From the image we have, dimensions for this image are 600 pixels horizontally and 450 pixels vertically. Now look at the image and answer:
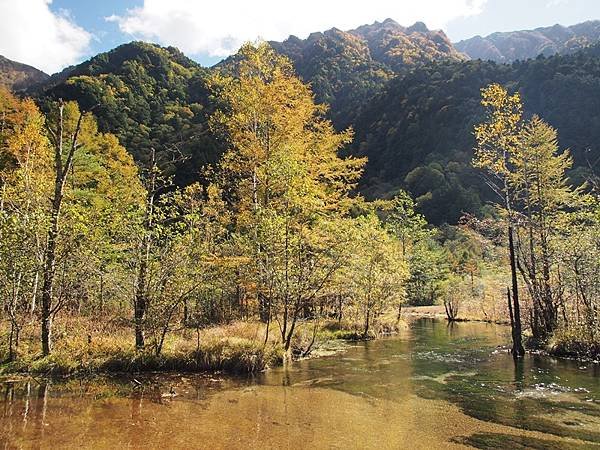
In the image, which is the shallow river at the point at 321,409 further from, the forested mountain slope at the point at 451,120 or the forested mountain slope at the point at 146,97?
the forested mountain slope at the point at 451,120

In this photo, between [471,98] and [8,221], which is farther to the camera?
[471,98]

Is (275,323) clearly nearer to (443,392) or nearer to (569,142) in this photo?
(443,392)

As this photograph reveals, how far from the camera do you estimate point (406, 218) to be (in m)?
48.4

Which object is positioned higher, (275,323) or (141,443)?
(275,323)

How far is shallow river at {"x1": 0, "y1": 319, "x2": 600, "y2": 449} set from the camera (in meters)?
8.49

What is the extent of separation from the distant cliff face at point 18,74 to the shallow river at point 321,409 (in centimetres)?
11238

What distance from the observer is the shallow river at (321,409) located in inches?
334

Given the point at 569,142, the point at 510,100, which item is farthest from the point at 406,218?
the point at 569,142

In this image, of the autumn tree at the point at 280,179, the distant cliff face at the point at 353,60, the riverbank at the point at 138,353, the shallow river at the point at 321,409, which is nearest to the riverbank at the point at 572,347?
the shallow river at the point at 321,409

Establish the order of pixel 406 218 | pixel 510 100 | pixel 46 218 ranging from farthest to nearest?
pixel 406 218, pixel 510 100, pixel 46 218

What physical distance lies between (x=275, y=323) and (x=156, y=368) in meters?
5.70

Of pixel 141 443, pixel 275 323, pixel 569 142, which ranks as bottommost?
pixel 141 443

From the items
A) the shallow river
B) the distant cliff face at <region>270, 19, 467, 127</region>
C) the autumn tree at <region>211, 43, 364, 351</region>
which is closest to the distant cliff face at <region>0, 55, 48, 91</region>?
the distant cliff face at <region>270, 19, 467, 127</region>

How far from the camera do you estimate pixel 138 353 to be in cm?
1398
